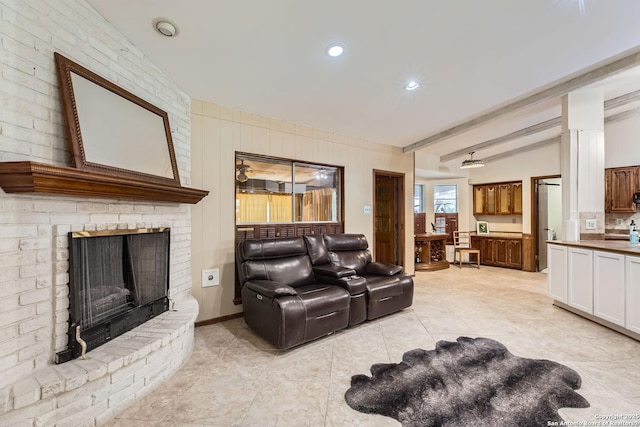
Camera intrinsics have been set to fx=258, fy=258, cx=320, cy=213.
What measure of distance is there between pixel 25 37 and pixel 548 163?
8.13m

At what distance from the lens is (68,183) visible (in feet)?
4.81

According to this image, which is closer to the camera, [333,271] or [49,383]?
[49,383]

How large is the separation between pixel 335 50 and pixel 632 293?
12.5 feet

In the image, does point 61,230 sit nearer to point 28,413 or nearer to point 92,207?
point 92,207

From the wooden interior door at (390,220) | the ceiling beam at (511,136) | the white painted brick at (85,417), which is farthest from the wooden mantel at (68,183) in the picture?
the ceiling beam at (511,136)

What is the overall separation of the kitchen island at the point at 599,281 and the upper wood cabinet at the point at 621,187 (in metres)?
2.55

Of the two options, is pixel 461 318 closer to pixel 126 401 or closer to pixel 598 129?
pixel 598 129

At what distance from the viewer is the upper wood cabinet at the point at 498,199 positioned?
21.0ft

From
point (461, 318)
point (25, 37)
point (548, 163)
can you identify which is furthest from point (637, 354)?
point (25, 37)

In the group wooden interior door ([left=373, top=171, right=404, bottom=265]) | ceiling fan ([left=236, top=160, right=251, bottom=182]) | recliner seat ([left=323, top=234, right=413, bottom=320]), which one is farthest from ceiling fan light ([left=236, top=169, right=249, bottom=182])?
wooden interior door ([left=373, top=171, right=404, bottom=265])

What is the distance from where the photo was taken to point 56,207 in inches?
61.4

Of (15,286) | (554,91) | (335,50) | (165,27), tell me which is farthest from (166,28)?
(554,91)

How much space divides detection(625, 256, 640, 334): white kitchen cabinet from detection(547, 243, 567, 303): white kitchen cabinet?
0.77 metres

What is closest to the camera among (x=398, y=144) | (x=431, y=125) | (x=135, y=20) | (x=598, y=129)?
(x=135, y=20)
